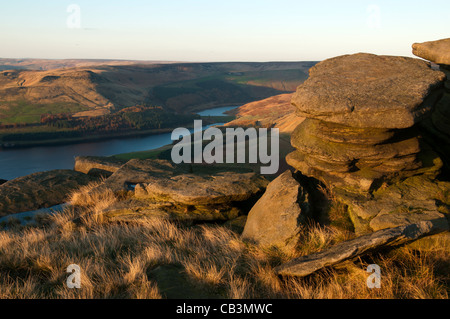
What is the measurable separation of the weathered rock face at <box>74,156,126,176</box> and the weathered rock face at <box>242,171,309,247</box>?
38.1 feet

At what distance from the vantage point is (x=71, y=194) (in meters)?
16.6

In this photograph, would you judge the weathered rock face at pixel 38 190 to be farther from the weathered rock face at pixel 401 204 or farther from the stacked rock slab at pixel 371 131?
the weathered rock face at pixel 401 204

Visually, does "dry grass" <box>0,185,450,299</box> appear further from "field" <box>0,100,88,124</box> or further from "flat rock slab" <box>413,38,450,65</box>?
"field" <box>0,100,88,124</box>

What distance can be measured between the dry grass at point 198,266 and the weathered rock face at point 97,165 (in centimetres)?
892

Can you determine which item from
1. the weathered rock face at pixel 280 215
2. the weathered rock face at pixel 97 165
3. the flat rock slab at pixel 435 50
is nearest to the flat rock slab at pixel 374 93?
the flat rock slab at pixel 435 50

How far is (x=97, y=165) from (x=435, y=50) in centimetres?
1705

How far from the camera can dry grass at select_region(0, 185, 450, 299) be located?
6.30 meters

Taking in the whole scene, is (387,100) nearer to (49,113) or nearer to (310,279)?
(310,279)

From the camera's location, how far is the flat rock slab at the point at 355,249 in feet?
21.1

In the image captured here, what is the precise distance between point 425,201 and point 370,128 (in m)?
2.33

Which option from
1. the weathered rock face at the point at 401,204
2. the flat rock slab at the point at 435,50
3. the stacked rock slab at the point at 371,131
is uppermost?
the flat rock slab at the point at 435,50

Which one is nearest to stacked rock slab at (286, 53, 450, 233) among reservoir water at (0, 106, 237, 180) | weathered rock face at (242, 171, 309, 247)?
weathered rock face at (242, 171, 309, 247)

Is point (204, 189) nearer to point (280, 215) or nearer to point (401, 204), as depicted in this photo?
point (280, 215)
